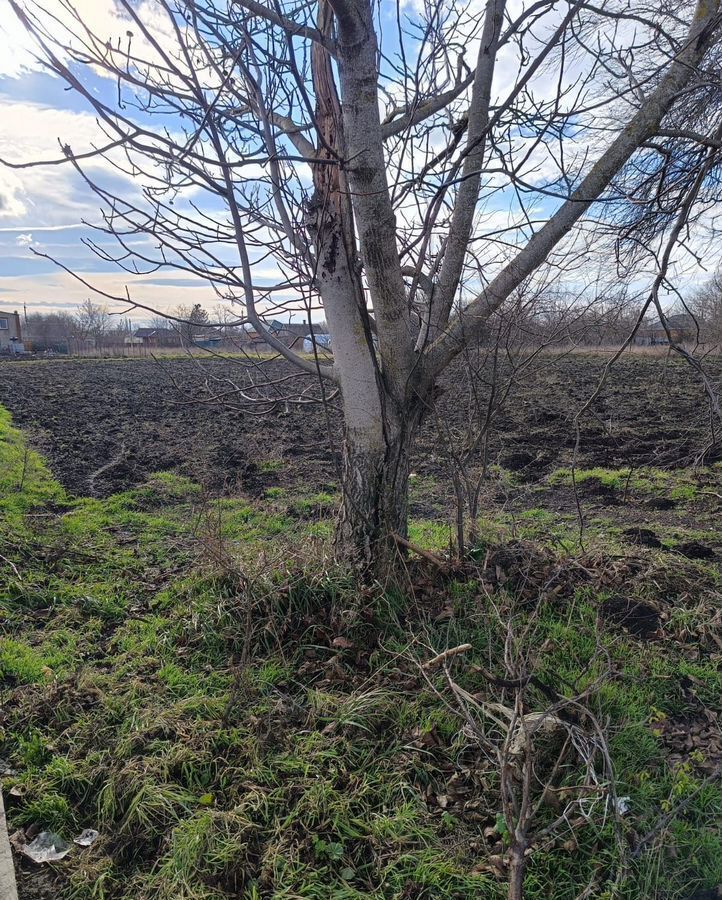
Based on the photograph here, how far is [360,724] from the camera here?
3.03 meters

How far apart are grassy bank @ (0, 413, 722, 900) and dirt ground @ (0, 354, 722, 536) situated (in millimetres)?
1445

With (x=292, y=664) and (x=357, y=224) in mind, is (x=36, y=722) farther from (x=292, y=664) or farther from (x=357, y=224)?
(x=357, y=224)

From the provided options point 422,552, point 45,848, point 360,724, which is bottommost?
point 45,848

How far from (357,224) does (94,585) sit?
338cm

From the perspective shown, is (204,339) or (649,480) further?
(649,480)

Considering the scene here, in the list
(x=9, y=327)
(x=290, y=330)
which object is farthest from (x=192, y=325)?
(x=9, y=327)

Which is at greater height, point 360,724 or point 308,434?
point 308,434

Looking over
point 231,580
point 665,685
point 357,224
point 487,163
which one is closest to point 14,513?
point 231,580

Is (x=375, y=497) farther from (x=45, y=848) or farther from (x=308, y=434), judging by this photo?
(x=308, y=434)

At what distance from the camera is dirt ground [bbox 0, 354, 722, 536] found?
7.64 meters

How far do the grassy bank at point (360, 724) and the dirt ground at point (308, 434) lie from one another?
1.45 metres

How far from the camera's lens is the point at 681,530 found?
18.9ft

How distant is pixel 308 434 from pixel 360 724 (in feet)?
27.5

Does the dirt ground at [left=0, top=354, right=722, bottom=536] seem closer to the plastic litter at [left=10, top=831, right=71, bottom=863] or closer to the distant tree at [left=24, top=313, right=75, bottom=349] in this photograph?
the plastic litter at [left=10, top=831, right=71, bottom=863]
